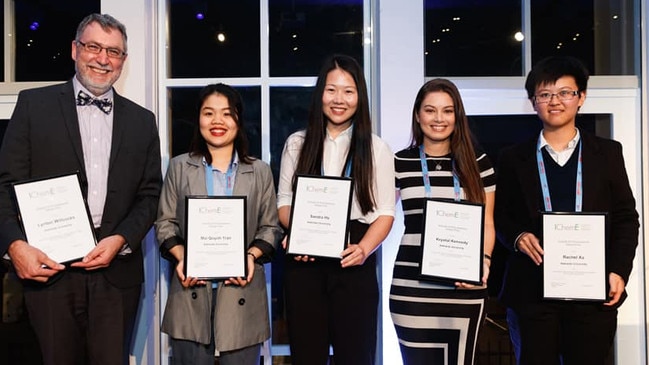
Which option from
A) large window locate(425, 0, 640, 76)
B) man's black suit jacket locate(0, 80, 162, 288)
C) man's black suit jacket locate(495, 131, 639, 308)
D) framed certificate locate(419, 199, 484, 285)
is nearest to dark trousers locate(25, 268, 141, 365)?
man's black suit jacket locate(0, 80, 162, 288)

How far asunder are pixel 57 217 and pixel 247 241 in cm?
70

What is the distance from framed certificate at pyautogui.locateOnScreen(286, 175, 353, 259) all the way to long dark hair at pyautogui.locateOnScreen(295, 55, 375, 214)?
4.3 inches

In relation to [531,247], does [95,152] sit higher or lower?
higher

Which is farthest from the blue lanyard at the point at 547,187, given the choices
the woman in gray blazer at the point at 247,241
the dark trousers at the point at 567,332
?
the woman in gray blazer at the point at 247,241

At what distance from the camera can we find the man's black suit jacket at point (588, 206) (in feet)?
6.72

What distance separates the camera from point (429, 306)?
207 centimetres

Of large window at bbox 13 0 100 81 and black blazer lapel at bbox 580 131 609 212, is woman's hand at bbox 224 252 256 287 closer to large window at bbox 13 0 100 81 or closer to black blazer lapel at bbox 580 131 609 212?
black blazer lapel at bbox 580 131 609 212

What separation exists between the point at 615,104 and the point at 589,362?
152cm

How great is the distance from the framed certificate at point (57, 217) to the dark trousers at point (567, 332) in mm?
1704

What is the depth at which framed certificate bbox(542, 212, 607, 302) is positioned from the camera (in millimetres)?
1976

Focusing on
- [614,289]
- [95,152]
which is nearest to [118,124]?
[95,152]

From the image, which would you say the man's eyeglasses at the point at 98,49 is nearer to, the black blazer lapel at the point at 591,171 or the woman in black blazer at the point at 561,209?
the woman in black blazer at the point at 561,209

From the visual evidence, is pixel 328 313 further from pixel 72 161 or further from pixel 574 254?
pixel 72 161

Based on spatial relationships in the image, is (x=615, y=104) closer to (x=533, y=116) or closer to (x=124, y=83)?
(x=533, y=116)
